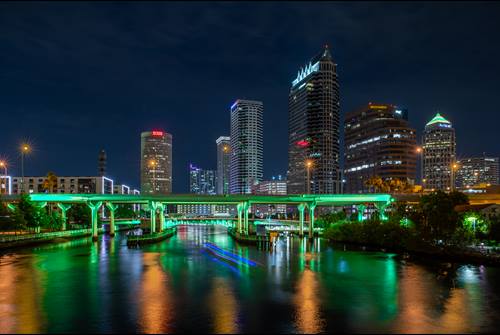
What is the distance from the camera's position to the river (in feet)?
111

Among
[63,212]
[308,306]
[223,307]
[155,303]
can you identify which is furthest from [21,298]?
[63,212]

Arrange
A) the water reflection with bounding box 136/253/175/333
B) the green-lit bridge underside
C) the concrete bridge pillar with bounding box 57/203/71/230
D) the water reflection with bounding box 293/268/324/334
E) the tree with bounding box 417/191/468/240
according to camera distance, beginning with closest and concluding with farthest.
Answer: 1. the water reflection with bounding box 293/268/324/334
2. the water reflection with bounding box 136/253/175/333
3. the tree with bounding box 417/191/468/240
4. the green-lit bridge underside
5. the concrete bridge pillar with bounding box 57/203/71/230

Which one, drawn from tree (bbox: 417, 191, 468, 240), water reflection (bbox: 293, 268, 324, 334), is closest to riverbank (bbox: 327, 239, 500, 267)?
tree (bbox: 417, 191, 468, 240)

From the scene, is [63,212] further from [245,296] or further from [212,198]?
[245,296]

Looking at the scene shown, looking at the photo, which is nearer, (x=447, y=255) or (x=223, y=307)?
(x=223, y=307)

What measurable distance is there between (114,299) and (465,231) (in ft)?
178

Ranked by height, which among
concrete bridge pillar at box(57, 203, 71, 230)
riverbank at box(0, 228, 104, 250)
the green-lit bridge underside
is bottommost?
riverbank at box(0, 228, 104, 250)

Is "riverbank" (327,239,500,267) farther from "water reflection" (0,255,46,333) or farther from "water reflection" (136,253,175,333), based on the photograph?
"water reflection" (0,255,46,333)

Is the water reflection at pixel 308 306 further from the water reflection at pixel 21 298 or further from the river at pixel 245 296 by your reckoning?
the water reflection at pixel 21 298

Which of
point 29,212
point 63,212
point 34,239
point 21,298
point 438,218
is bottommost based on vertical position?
point 34,239

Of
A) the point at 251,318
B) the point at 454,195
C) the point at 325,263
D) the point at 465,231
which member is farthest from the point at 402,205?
the point at 251,318

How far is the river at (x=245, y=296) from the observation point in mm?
33875

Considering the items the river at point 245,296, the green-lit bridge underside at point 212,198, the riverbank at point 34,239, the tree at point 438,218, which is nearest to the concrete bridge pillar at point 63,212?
the riverbank at point 34,239

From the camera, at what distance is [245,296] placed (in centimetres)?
4422
